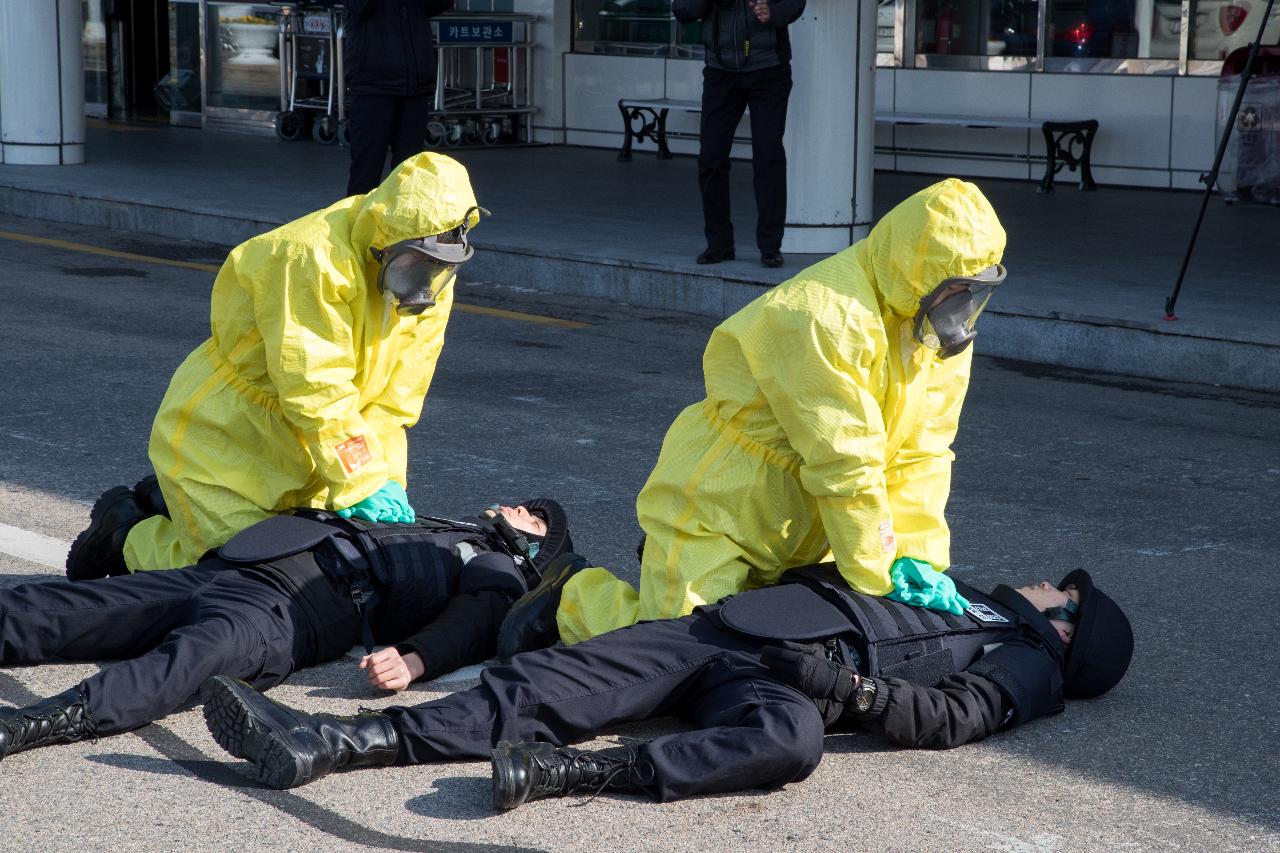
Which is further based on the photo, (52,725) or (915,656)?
(915,656)

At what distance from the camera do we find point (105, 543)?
467 centimetres

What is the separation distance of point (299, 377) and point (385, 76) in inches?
258

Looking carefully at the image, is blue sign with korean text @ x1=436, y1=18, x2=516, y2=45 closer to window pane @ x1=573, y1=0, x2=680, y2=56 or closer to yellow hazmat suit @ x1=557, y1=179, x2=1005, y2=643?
window pane @ x1=573, y1=0, x2=680, y2=56

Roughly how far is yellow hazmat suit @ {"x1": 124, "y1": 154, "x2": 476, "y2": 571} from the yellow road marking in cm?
482

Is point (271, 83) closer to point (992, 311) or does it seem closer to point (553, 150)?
point (553, 150)

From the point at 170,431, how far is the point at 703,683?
1.59 m

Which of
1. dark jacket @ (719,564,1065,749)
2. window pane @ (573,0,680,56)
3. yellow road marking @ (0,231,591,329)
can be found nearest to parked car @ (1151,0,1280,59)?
window pane @ (573,0,680,56)

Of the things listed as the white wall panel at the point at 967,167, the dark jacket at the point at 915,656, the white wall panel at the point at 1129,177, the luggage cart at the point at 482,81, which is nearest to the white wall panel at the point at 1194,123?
the white wall panel at the point at 1129,177

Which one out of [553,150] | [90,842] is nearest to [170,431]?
[90,842]

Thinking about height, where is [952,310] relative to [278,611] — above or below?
above

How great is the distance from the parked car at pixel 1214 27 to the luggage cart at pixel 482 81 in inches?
249

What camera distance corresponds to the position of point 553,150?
17172 millimetres

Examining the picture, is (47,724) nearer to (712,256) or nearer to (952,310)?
(952,310)

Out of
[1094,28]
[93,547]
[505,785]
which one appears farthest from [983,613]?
[1094,28]
